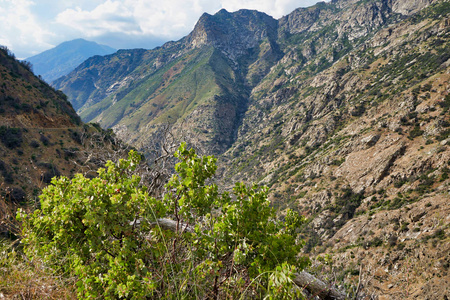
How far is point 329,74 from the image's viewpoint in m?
Answer: 176

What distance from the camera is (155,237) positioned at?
338cm

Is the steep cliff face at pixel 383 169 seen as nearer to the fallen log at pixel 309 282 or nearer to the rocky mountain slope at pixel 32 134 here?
the fallen log at pixel 309 282

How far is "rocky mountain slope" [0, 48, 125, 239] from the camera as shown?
95.1ft

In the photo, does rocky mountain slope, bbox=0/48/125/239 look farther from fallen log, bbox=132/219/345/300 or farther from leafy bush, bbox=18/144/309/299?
leafy bush, bbox=18/144/309/299

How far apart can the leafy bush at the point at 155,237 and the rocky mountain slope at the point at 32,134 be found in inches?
909

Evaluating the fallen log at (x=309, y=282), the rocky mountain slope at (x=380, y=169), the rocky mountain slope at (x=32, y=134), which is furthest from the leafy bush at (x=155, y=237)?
the rocky mountain slope at (x=32, y=134)

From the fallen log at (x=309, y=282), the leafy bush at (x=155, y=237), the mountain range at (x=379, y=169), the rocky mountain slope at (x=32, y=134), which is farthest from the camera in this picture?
the mountain range at (x=379, y=169)

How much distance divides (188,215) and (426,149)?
7839 centimetres

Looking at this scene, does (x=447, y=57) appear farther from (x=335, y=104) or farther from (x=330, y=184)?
(x=330, y=184)

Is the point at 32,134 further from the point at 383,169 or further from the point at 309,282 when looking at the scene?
the point at 383,169

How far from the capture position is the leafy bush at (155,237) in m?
2.99

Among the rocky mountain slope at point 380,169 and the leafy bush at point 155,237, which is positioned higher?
the leafy bush at point 155,237

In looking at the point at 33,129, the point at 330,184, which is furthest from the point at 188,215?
the point at 330,184

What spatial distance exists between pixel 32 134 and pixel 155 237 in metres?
46.3
